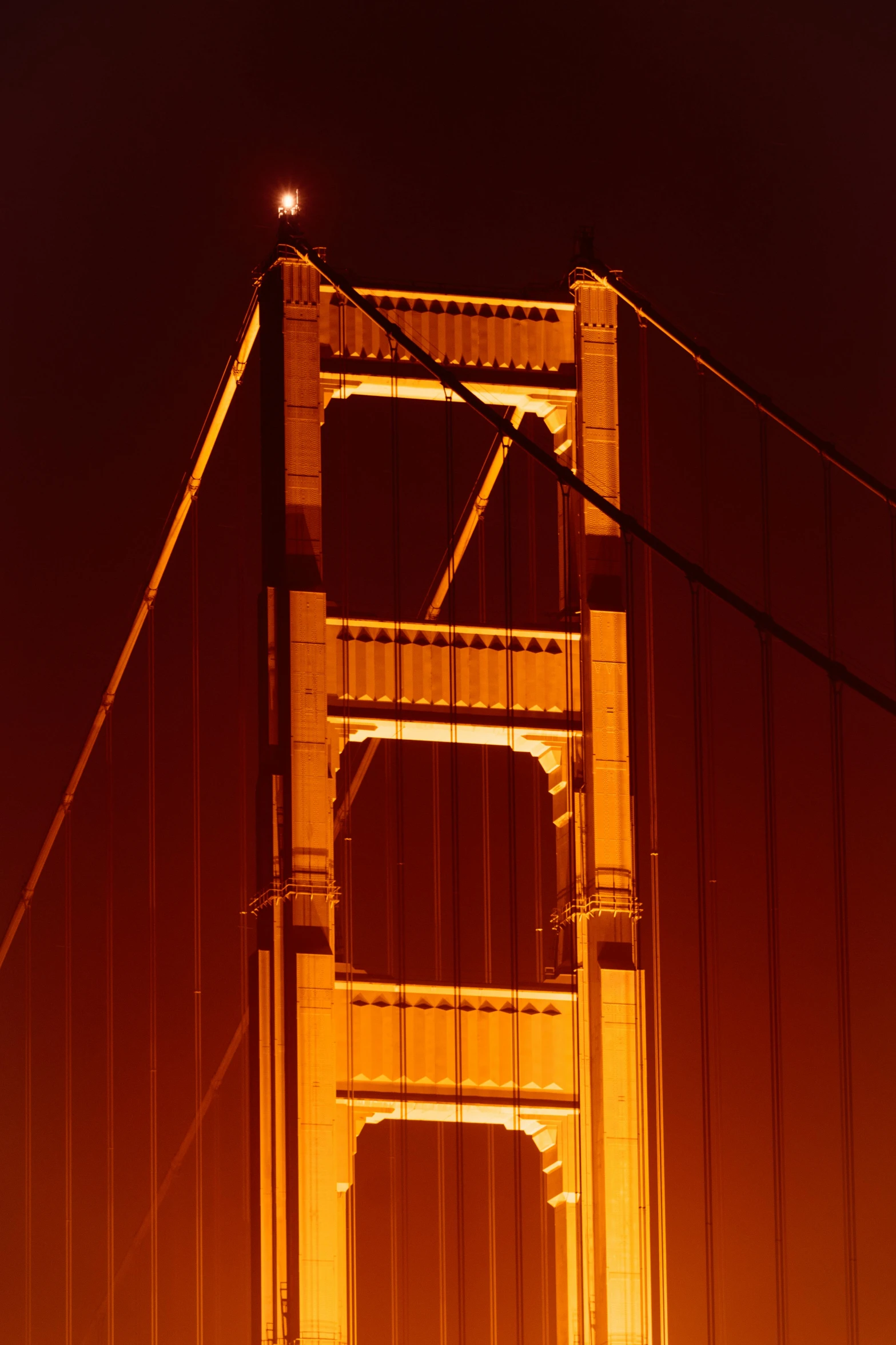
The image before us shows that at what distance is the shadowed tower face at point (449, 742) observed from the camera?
36.2m

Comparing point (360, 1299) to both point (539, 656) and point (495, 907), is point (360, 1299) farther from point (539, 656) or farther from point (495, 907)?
point (539, 656)

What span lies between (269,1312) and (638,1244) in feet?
11.7

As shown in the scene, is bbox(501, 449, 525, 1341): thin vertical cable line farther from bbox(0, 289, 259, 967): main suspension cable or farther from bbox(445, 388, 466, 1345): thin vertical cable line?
bbox(0, 289, 259, 967): main suspension cable

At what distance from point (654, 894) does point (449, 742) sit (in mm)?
2731

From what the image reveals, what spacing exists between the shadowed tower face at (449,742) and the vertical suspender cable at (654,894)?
8.3 inches

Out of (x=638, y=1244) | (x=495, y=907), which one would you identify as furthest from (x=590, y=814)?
(x=495, y=907)

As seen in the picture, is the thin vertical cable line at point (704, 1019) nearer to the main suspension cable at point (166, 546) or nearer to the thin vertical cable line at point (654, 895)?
the thin vertical cable line at point (654, 895)

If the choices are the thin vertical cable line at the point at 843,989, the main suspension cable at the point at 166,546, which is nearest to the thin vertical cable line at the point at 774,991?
the thin vertical cable line at the point at 843,989

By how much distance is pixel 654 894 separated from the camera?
37.4 m

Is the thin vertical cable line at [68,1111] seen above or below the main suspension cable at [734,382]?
below

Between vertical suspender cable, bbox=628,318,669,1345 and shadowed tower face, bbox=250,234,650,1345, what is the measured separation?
211 mm

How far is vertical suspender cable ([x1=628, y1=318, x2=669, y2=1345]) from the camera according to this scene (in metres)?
36.6

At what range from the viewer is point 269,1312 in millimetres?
35406

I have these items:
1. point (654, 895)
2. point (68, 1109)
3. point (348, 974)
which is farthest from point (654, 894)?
point (68, 1109)
